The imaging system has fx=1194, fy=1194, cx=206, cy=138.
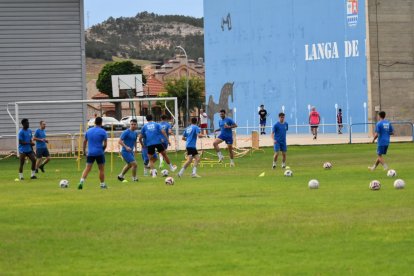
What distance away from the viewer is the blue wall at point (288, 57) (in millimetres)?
79562

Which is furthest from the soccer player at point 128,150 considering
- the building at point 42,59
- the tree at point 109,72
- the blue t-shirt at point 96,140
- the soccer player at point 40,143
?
the tree at point 109,72

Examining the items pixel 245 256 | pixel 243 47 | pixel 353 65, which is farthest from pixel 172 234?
pixel 243 47

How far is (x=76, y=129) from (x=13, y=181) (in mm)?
19946

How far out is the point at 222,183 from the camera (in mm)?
30078

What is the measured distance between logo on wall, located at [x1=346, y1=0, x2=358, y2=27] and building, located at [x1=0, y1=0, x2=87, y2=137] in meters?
28.9

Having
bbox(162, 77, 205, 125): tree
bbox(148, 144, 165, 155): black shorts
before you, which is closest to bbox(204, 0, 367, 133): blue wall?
bbox(162, 77, 205, 125): tree

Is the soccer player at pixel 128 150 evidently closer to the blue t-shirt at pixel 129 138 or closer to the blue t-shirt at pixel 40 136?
the blue t-shirt at pixel 129 138

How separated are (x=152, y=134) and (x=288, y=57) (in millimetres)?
51630

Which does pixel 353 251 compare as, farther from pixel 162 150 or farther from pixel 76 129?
pixel 76 129

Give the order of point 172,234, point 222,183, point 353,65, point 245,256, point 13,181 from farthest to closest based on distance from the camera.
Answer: point 353,65, point 13,181, point 222,183, point 172,234, point 245,256

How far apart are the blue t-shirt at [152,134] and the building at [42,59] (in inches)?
769

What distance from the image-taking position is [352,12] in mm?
78812

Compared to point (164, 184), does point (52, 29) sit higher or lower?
higher

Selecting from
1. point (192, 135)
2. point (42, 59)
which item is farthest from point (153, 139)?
point (42, 59)
